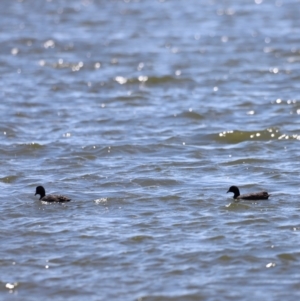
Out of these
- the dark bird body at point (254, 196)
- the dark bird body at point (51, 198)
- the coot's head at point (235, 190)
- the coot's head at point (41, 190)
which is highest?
the coot's head at point (41, 190)

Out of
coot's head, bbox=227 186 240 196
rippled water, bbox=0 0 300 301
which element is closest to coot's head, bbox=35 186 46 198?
rippled water, bbox=0 0 300 301

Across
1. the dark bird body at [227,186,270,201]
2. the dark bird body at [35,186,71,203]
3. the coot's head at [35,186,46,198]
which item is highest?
the coot's head at [35,186,46,198]

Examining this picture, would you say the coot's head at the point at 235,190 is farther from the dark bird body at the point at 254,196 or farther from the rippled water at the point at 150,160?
the rippled water at the point at 150,160

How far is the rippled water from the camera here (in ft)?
35.7

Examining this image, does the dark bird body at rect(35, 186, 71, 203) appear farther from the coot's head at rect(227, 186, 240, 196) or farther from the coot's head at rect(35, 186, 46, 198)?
the coot's head at rect(227, 186, 240, 196)

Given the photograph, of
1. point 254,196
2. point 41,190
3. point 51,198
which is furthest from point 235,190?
point 41,190

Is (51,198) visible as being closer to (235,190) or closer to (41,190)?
(41,190)

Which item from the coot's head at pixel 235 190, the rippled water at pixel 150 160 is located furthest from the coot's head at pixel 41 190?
the coot's head at pixel 235 190

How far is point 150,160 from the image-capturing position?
15.8 m

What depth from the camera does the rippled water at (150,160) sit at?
35.7 feet

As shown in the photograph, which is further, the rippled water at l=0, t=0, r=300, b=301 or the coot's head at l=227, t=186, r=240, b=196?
the coot's head at l=227, t=186, r=240, b=196

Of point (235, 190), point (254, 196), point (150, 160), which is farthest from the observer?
point (150, 160)

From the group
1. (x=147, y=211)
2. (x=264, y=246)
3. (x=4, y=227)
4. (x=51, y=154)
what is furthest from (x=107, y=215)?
(x=51, y=154)

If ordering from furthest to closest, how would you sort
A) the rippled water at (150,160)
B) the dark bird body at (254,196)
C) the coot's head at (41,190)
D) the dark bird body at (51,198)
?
1. the coot's head at (41,190)
2. the dark bird body at (51,198)
3. the dark bird body at (254,196)
4. the rippled water at (150,160)
